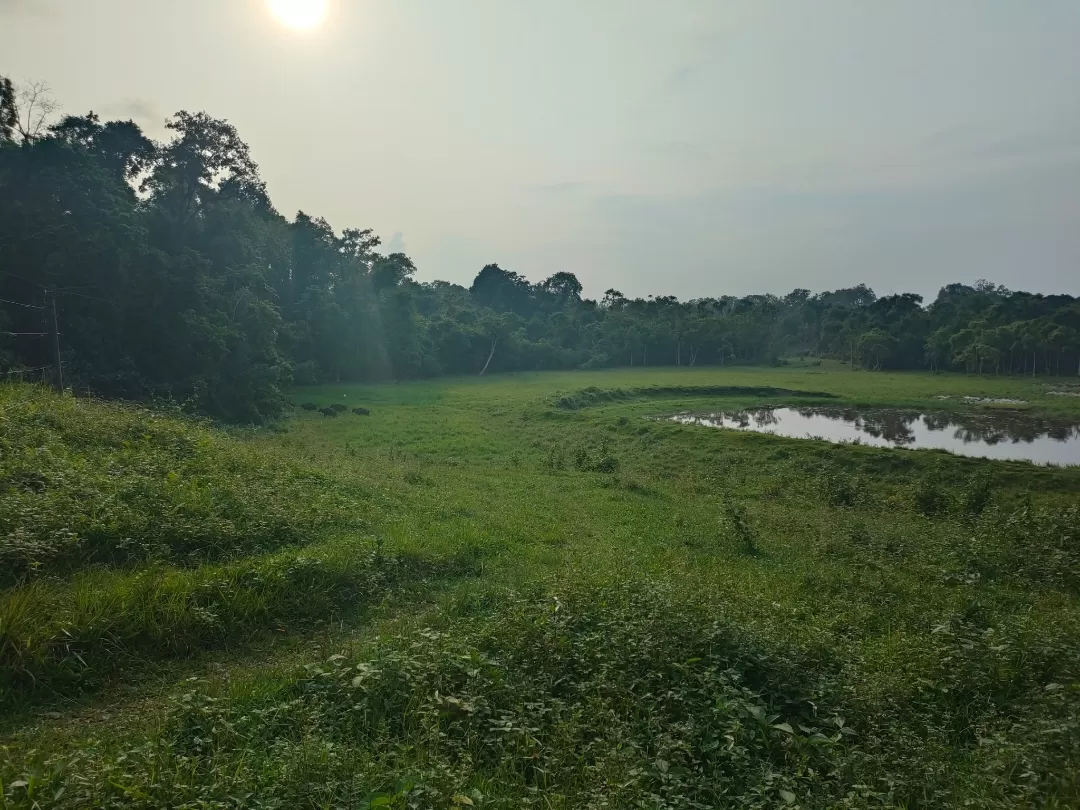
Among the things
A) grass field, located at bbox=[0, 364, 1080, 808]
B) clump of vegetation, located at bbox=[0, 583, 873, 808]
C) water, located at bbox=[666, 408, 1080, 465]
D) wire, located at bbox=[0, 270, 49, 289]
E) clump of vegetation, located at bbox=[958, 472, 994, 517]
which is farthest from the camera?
water, located at bbox=[666, 408, 1080, 465]

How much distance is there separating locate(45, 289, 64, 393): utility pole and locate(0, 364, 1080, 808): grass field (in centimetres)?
869

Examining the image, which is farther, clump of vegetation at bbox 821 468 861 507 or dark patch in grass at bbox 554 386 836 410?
dark patch in grass at bbox 554 386 836 410

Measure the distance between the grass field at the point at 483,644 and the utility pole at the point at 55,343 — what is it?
8.69 meters

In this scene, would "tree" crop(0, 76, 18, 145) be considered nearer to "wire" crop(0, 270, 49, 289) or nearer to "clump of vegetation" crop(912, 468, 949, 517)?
"wire" crop(0, 270, 49, 289)

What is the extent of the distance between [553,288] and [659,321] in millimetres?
36764

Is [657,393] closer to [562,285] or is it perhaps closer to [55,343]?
[55,343]

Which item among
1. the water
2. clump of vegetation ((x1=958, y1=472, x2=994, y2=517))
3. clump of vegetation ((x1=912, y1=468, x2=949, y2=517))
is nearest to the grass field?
clump of vegetation ((x1=958, y1=472, x2=994, y2=517))

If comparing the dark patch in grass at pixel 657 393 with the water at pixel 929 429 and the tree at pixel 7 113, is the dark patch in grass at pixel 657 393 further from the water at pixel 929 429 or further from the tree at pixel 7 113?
the tree at pixel 7 113

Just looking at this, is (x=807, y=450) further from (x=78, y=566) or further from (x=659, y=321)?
(x=659, y=321)

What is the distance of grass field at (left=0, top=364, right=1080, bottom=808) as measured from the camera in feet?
14.7

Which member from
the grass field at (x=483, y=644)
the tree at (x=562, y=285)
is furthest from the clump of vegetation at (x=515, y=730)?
the tree at (x=562, y=285)

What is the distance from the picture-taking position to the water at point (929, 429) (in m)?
27.6

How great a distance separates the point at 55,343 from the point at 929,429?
39607mm

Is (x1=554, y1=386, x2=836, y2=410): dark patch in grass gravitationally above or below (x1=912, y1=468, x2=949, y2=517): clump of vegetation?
above
